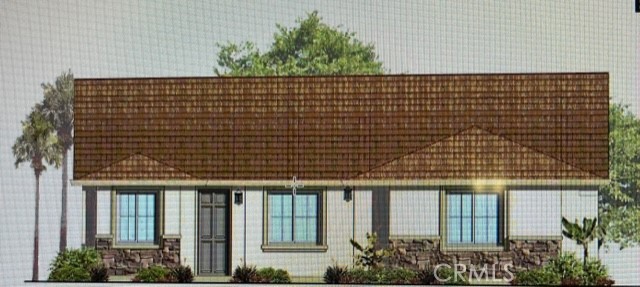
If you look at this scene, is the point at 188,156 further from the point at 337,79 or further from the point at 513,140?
the point at 513,140

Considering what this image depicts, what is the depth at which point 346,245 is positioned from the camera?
1025 inches

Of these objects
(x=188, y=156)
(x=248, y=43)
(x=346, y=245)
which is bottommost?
(x=346, y=245)

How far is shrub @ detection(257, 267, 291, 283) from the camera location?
25.7 m

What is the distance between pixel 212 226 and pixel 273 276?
5.73ft

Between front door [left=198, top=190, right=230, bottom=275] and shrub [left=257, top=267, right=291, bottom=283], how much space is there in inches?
40.5

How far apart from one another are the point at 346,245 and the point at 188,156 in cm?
346

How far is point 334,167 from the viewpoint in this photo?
85.9ft

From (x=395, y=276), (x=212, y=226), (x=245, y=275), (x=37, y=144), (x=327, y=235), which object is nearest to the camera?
(x=395, y=276)

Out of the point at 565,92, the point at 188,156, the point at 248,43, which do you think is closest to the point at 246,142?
the point at 188,156

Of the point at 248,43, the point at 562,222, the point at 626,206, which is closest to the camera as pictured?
the point at 562,222

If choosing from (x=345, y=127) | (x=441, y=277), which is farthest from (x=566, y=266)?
(x=345, y=127)

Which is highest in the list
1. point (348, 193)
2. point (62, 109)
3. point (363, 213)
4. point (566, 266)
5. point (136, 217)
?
point (62, 109)

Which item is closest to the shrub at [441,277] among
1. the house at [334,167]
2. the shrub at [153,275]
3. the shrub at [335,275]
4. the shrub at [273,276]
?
the house at [334,167]

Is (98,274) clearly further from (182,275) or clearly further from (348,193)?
(348,193)
